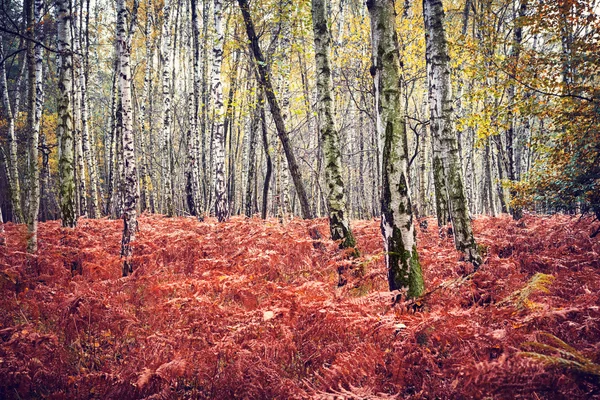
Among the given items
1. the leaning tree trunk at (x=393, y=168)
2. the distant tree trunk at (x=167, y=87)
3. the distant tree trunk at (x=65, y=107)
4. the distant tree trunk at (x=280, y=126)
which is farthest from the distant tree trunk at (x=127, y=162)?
the distant tree trunk at (x=167, y=87)

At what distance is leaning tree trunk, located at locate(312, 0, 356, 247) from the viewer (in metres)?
6.75

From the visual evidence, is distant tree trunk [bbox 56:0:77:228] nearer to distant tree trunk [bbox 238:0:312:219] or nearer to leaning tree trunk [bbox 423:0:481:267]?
distant tree trunk [bbox 238:0:312:219]

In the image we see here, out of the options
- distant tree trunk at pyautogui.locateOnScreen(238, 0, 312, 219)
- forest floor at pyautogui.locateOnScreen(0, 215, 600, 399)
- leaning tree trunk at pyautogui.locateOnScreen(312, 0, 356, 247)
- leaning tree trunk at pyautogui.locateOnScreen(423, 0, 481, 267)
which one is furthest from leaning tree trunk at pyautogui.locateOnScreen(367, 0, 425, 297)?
distant tree trunk at pyautogui.locateOnScreen(238, 0, 312, 219)

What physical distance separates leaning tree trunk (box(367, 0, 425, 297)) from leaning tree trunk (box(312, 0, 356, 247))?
274 centimetres

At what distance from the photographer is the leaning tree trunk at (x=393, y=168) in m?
3.79

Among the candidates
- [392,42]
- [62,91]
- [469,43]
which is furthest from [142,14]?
[392,42]

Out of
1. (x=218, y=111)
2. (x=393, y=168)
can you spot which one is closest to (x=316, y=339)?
(x=393, y=168)

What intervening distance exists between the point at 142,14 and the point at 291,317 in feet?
75.0

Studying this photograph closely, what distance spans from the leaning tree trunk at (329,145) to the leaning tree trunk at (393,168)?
2.74 metres

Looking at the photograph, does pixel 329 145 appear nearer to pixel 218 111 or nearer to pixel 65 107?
pixel 218 111

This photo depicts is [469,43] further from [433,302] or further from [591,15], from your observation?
[433,302]

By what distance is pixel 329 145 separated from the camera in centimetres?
683

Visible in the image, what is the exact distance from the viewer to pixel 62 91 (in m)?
8.38

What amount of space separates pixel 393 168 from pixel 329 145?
3139 mm
